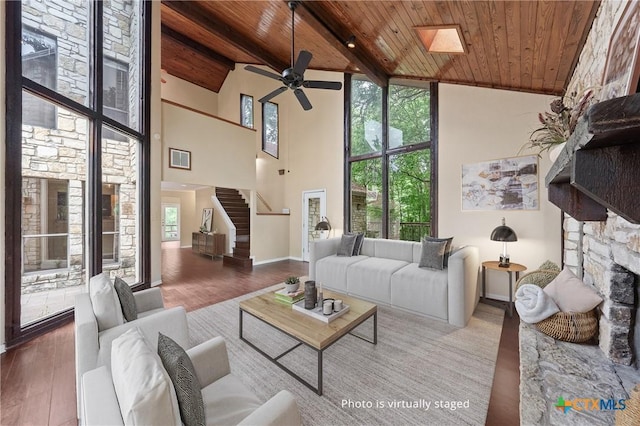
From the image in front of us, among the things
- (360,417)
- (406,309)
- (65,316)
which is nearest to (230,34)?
(65,316)

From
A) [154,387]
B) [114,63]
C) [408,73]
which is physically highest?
[408,73]

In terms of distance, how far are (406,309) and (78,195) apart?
4427 mm

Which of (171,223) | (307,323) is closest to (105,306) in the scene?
(307,323)

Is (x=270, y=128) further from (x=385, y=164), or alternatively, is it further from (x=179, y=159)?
(x=385, y=164)

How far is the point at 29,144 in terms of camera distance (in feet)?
8.65

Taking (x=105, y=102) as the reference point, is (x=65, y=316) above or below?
below

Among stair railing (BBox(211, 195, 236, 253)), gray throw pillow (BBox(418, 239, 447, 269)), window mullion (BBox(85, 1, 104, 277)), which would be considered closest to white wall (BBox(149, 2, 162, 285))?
window mullion (BBox(85, 1, 104, 277))

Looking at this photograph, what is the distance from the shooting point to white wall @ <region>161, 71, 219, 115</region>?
26.9 feet

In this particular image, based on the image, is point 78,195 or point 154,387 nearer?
point 154,387

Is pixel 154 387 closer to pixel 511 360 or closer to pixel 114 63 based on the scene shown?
pixel 511 360

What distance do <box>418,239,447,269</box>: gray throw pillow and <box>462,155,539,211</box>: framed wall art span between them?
1162mm

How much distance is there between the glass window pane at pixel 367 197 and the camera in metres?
5.45

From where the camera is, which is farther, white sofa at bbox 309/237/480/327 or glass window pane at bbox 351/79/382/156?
glass window pane at bbox 351/79/382/156

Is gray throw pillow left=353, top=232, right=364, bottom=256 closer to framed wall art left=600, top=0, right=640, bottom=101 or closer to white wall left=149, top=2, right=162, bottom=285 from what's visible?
framed wall art left=600, top=0, right=640, bottom=101
